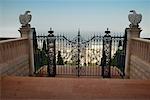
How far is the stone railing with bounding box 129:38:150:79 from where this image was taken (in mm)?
5566

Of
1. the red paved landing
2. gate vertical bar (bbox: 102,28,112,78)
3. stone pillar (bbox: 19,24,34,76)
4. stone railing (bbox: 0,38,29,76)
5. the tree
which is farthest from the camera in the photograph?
the tree

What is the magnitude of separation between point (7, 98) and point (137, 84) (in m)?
2.32

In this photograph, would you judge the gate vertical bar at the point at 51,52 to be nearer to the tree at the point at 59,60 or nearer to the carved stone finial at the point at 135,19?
the tree at the point at 59,60

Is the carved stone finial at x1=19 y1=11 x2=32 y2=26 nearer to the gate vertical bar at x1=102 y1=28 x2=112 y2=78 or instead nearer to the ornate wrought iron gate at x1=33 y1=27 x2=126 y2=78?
the ornate wrought iron gate at x1=33 y1=27 x2=126 y2=78

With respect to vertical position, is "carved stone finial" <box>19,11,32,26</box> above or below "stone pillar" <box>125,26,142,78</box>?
above

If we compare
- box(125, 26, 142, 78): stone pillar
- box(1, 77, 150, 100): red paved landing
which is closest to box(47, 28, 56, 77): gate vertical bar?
box(125, 26, 142, 78): stone pillar

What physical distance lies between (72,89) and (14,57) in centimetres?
232

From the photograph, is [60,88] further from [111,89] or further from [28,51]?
[28,51]

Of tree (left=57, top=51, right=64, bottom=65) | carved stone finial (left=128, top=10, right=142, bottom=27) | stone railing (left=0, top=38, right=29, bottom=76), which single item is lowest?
tree (left=57, top=51, right=64, bottom=65)

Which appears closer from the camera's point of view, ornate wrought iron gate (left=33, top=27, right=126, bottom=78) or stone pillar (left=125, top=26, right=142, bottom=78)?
stone pillar (left=125, top=26, right=142, bottom=78)

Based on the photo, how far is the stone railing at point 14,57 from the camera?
5153 mm

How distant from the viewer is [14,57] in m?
6.05

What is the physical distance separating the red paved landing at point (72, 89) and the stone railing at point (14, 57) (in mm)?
513

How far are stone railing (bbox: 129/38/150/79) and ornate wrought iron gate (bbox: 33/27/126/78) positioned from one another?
63 centimetres
